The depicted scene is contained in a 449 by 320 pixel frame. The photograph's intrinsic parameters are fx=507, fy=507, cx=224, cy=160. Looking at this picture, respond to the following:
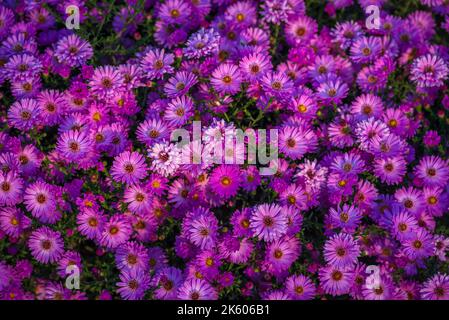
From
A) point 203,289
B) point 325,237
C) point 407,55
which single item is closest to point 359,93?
point 407,55

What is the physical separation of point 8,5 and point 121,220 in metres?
1.74

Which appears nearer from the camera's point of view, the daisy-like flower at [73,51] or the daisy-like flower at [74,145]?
the daisy-like flower at [74,145]

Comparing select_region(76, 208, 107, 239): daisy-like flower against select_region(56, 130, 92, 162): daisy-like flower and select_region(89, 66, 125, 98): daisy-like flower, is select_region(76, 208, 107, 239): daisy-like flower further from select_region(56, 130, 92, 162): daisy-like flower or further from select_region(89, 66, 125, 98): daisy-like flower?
select_region(89, 66, 125, 98): daisy-like flower

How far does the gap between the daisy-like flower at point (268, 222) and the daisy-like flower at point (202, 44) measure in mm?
1002

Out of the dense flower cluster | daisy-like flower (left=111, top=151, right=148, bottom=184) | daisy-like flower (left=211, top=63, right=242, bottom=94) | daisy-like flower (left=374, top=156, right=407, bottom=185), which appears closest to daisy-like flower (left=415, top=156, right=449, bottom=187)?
the dense flower cluster

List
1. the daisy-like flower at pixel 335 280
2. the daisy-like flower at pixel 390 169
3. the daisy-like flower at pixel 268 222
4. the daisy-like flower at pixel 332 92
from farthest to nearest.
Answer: the daisy-like flower at pixel 332 92 < the daisy-like flower at pixel 390 169 < the daisy-like flower at pixel 335 280 < the daisy-like flower at pixel 268 222

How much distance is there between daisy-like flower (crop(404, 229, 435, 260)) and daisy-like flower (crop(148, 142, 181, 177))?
140 centimetres

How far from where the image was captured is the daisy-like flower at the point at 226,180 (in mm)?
2881

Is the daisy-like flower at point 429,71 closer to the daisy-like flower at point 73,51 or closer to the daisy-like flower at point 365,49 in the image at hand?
the daisy-like flower at point 365,49

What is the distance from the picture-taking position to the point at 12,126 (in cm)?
311

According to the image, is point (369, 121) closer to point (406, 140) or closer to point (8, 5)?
point (406, 140)

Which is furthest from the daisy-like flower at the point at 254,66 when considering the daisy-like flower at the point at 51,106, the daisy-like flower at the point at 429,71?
the daisy-like flower at the point at 51,106

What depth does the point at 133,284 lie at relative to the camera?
2.92 metres

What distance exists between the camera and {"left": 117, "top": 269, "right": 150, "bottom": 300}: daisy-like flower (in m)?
2.90
